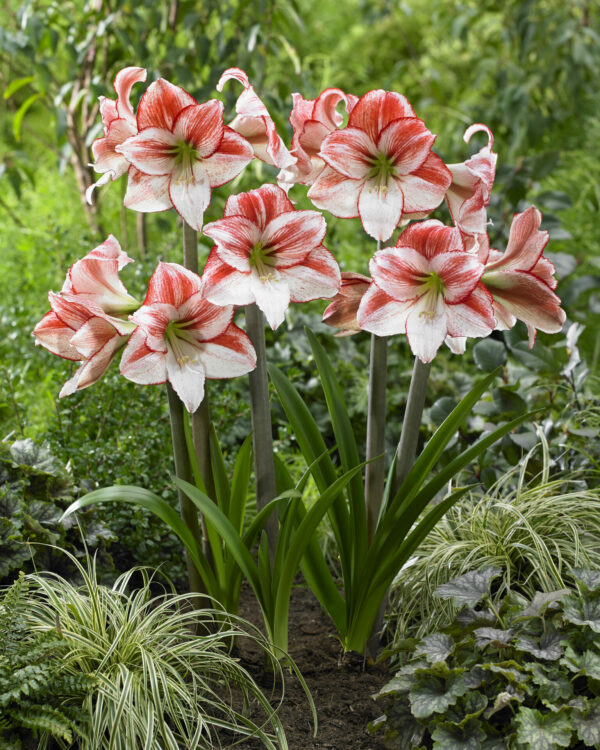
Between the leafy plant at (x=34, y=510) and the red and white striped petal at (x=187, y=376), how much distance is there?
0.53 m

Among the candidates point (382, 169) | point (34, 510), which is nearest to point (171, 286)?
point (382, 169)

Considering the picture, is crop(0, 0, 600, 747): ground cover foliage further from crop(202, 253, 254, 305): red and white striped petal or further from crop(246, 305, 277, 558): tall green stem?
crop(202, 253, 254, 305): red and white striped petal

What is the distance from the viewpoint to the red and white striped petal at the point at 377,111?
1280 mm

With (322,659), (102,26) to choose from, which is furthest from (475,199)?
(102,26)

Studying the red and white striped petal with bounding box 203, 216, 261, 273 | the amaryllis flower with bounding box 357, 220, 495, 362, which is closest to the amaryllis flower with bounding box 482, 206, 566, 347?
the amaryllis flower with bounding box 357, 220, 495, 362

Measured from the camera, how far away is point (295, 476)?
2.59 metres

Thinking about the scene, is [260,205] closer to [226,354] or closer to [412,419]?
[226,354]

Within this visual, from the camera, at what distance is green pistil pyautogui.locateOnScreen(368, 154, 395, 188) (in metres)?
1.31

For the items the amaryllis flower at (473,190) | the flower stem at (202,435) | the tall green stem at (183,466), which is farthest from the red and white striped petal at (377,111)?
the tall green stem at (183,466)

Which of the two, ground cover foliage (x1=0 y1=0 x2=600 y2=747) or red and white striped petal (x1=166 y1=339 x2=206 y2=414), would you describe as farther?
ground cover foliage (x1=0 y1=0 x2=600 y2=747)

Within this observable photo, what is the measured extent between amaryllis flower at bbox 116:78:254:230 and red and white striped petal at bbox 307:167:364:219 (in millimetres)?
131

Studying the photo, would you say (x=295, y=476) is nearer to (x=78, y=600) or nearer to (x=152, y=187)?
(x=78, y=600)

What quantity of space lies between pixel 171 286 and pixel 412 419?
1.78 ft

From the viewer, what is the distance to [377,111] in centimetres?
129
